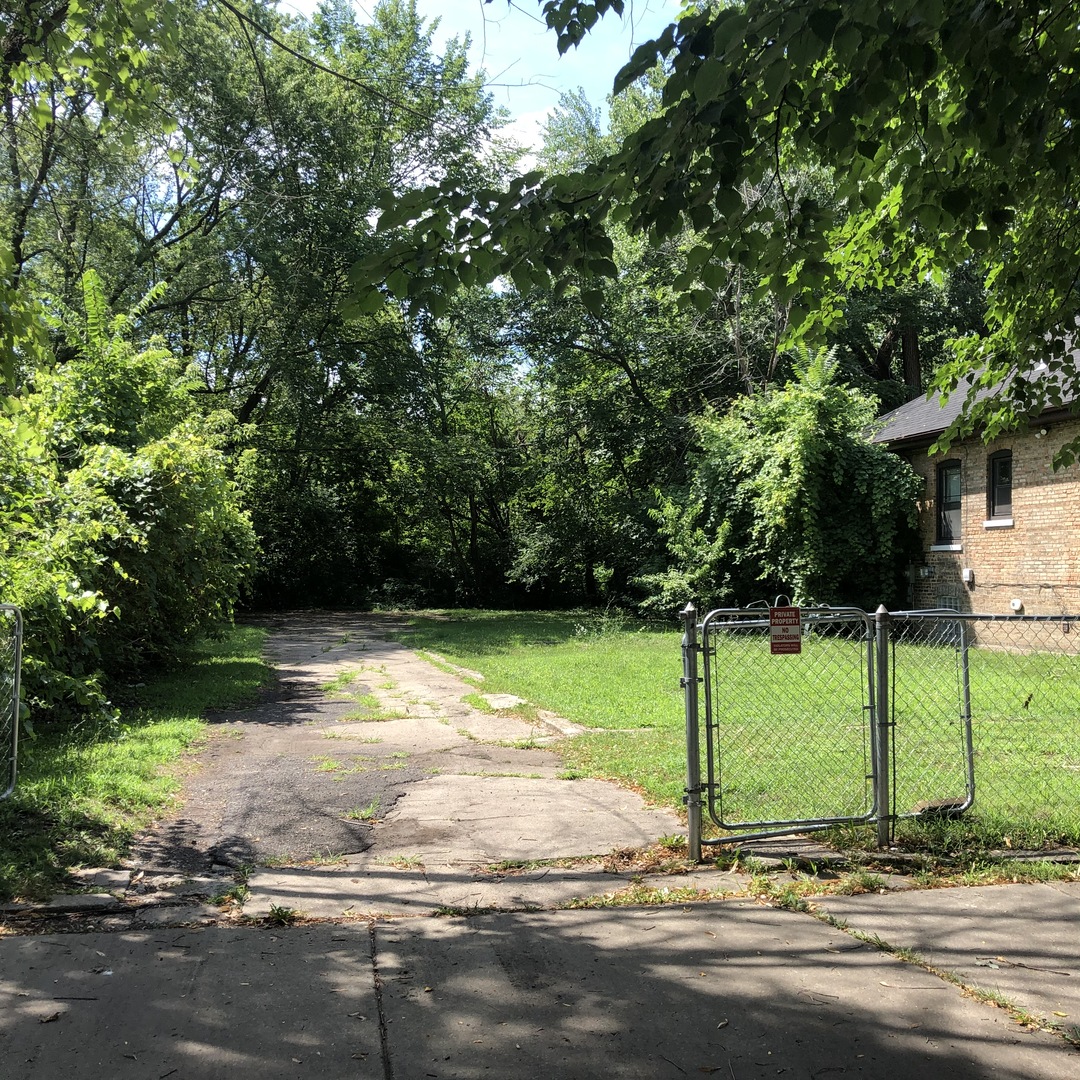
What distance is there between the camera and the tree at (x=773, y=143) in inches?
125

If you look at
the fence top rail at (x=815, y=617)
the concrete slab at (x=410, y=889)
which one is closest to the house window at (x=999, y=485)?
the fence top rail at (x=815, y=617)

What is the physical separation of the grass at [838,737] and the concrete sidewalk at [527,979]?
3.57ft

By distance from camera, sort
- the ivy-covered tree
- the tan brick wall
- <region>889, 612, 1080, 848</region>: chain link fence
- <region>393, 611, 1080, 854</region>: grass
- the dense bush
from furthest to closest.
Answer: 1. the ivy-covered tree
2. the tan brick wall
3. the dense bush
4. <region>393, 611, 1080, 854</region>: grass
5. <region>889, 612, 1080, 848</region>: chain link fence

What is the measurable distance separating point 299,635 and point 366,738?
12.4m

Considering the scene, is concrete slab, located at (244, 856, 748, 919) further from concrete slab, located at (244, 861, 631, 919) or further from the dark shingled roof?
the dark shingled roof

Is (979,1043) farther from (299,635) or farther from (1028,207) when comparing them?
(299,635)

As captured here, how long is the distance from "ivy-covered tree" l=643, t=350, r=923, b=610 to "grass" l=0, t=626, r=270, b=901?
1250 cm

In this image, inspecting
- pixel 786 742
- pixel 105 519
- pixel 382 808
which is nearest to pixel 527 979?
pixel 382 808

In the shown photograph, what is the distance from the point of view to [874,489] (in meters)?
19.3

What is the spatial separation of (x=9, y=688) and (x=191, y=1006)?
327 centimetres

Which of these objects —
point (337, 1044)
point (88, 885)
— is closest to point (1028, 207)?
point (337, 1044)

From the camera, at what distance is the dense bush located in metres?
7.10

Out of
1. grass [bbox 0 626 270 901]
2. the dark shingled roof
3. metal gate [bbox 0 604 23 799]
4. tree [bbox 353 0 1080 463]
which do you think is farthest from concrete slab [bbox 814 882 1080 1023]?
the dark shingled roof

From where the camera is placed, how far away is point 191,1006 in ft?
10.5
